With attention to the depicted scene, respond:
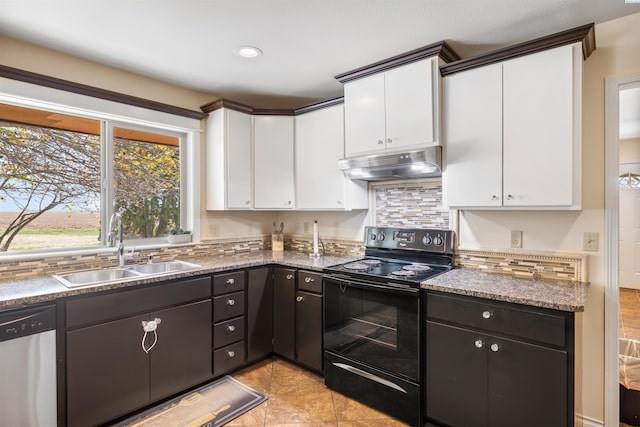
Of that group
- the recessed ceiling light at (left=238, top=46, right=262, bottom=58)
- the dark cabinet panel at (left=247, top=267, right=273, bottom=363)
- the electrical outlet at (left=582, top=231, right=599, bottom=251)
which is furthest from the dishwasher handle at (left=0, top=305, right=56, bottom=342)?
the electrical outlet at (left=582, top=231, right=599, bottom=251)

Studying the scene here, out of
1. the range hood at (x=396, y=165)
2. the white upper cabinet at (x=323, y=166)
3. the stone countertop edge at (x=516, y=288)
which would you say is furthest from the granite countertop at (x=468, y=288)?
the white upper cabinet at (x=323, y=166)

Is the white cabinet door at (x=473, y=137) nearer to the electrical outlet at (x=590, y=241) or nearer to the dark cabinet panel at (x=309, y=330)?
the electrical outlet at (x=590, y=241)

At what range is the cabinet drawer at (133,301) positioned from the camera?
1897 millimetres

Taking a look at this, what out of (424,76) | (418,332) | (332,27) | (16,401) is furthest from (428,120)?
(16,401)

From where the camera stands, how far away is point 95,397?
1.96 meters

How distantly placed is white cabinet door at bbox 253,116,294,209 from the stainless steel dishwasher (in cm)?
182

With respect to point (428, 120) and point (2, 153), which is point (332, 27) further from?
point (2, 153)

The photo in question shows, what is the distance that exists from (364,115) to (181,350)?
216cm

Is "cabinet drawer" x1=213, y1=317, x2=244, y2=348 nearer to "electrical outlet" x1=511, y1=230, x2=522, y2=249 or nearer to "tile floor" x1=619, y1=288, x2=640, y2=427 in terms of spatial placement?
"electrical outlet" x1=511, y1=230, x2=522, y2=249

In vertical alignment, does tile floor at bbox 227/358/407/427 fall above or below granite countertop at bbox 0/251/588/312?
below

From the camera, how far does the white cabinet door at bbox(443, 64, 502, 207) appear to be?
2.08m

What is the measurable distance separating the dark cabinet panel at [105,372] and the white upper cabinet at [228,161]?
1275 millimetres

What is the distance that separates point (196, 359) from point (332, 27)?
7.96 ft

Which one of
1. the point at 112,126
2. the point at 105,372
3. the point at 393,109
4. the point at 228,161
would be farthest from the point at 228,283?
the point at 393,109
